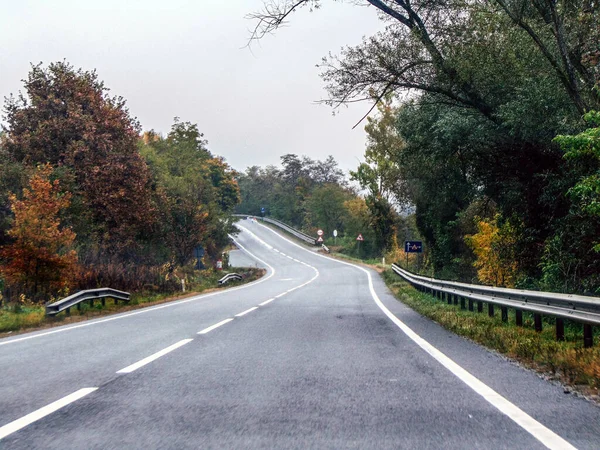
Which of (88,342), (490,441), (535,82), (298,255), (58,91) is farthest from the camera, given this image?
(298,255)

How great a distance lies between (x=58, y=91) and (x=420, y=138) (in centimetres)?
2130

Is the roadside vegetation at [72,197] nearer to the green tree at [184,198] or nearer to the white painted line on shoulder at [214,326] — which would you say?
the green tree at [184,198]

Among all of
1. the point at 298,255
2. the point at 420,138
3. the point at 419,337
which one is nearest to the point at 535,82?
the point at 420,138

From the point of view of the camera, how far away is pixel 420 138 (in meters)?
19.6

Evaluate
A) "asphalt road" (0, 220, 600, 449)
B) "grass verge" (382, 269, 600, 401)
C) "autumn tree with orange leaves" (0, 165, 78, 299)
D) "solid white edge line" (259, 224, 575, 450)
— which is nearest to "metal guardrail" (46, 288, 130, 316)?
"autumn tree with orange leaves" (0, 165, 78, 299)

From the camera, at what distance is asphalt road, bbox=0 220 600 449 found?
4191 millimetres

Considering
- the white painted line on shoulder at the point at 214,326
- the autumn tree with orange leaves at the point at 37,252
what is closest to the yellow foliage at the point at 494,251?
the white painted line on shoulder at the point at 214,326

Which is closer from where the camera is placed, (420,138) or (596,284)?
(596,284)

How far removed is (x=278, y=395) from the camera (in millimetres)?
5602

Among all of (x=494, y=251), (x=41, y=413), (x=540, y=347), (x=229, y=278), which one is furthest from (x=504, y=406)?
(x=229, y=278)

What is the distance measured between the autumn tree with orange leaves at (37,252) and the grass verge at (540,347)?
14519 millimetres

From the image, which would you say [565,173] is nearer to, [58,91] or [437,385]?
[437,385]

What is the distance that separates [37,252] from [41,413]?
18750 millimetres

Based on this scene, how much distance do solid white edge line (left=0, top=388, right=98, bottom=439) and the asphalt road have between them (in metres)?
0.01
